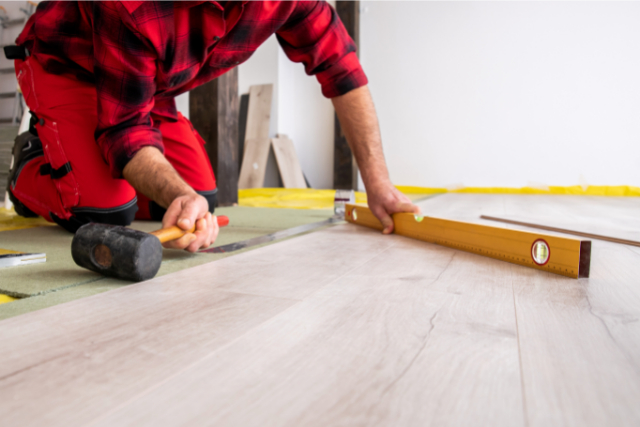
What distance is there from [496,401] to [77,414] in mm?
444

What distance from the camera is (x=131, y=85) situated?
1.37 metres

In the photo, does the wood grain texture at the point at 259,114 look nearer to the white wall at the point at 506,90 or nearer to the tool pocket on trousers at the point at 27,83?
the white wall at the point at 506,90

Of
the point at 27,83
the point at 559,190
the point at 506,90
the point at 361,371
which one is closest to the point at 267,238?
the point at 361,371

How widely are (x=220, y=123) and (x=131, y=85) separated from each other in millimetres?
1782

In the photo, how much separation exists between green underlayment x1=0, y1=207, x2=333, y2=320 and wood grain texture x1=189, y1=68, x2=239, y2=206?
42.3 inches

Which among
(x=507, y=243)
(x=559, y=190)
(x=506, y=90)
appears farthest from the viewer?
(x=506, y=90)

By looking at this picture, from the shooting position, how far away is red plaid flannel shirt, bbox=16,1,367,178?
1311 millimetres

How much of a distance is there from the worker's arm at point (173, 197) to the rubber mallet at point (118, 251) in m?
0.12

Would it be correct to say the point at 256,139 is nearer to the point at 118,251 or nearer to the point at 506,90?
the point at 506,90

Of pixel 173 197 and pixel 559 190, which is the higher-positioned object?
pixel 173 197

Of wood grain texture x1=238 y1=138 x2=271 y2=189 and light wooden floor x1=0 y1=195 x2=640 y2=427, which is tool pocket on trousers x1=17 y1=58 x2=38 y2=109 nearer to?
light wooden floor x1=0 y1=195 x2=640 y2=427

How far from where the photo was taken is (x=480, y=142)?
17.8 ft

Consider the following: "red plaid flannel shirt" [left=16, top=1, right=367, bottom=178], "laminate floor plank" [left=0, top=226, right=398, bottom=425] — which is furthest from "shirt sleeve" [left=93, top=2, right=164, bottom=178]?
"laminate floor plank" [left=0, top=226, right=398, bottom=425]

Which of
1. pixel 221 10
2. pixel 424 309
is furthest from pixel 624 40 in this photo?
pixel 424 309
